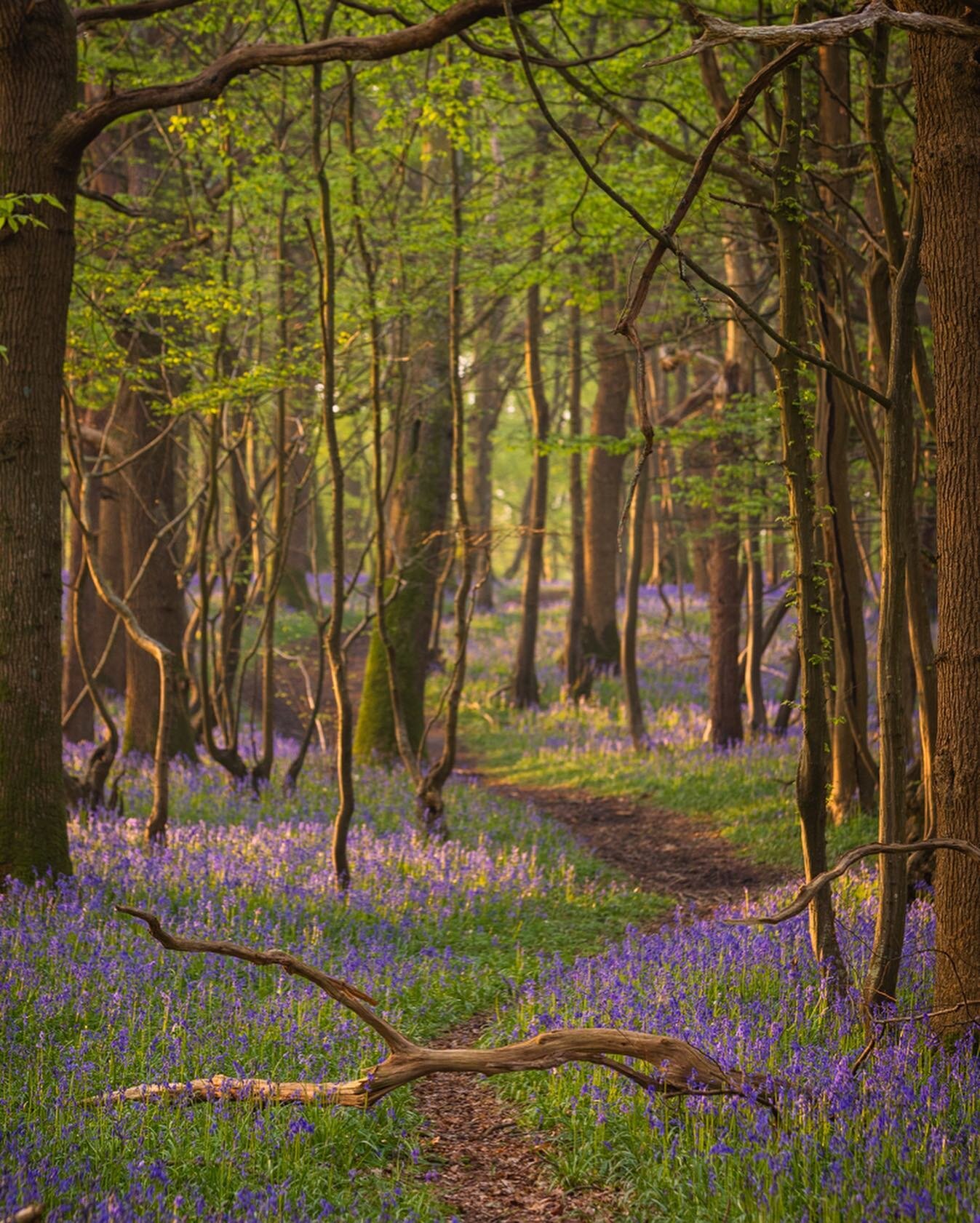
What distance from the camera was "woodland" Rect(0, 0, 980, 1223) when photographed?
4359 mm

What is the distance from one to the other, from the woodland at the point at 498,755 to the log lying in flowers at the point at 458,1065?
25 millimetres

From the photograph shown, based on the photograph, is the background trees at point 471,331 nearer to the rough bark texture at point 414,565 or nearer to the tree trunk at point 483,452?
the rough bark texture at point 414,565

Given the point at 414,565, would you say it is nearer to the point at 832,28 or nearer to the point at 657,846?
the point at 657,846

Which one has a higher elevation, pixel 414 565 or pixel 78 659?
pixel 414 565

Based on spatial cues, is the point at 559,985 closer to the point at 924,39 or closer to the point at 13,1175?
the point at 13,1175

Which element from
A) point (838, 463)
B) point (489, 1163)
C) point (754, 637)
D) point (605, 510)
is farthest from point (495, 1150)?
point (605, 510)

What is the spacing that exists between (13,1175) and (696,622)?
24904mm

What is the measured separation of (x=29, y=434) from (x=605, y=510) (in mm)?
14201

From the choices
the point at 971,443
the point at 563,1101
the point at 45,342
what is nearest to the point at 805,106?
the point at 971,443

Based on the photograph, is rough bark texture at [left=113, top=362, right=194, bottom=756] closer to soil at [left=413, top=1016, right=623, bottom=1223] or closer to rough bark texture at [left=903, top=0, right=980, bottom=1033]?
soil at [left=413, top=1016, right=623, bottom=1223]

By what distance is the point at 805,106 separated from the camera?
9.97 meters

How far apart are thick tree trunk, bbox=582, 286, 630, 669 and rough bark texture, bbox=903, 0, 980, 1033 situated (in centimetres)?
1382

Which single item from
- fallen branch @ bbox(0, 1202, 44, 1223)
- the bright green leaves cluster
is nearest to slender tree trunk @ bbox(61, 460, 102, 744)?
the bright green leaves cluster

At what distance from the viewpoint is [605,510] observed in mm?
20531
